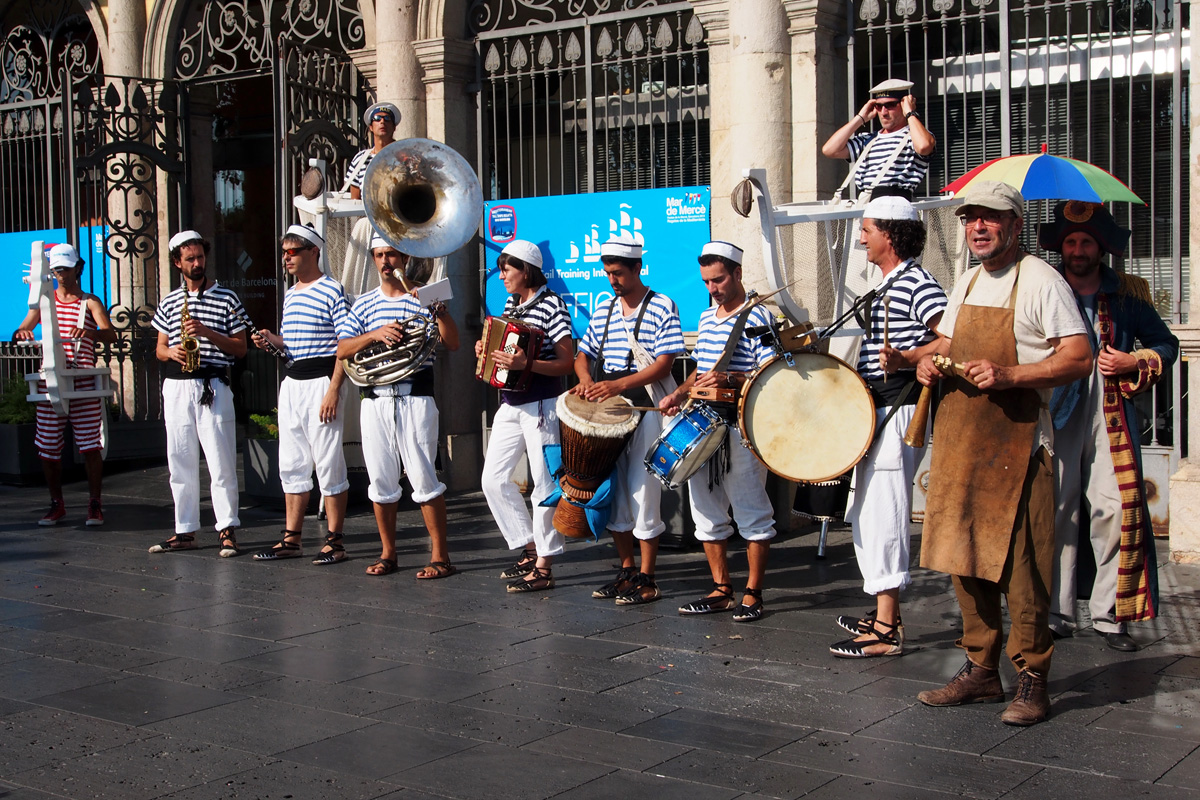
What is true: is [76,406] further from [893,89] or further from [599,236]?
[893,89]

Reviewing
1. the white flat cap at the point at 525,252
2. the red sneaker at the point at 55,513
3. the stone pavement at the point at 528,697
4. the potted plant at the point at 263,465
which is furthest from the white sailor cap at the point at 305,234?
the red sneaker at the point at 55,513

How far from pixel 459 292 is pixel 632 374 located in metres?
4.53

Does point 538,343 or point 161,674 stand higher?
point 538,343

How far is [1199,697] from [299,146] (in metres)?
7.62

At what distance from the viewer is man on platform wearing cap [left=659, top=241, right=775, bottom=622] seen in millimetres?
6480

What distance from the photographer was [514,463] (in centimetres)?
746

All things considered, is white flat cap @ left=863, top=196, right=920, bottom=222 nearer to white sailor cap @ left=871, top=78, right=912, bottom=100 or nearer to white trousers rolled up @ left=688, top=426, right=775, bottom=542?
white trousers rolled up @ left=688, top=426, right=775, bottom=542

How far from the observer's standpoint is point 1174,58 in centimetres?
823

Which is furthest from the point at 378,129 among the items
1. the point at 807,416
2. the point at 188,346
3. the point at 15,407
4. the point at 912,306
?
the point at 15,407

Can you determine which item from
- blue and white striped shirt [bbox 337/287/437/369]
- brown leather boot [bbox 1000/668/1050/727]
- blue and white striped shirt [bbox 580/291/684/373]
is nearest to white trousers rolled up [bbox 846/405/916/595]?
brown leather boot [bbox 1000/668/1050/727]

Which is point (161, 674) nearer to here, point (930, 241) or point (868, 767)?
point (868, 767)

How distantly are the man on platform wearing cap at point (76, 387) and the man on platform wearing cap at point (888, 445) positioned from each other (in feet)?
20.5

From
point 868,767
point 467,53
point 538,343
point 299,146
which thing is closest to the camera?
point 868,767

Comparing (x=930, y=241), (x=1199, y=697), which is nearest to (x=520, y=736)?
(x=1199, y=697)
